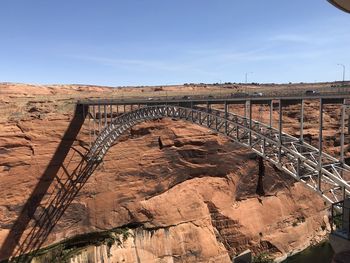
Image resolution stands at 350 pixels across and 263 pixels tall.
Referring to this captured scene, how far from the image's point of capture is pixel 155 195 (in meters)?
38.1

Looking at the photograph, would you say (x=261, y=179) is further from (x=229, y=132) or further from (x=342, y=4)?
(x=342, y=4)

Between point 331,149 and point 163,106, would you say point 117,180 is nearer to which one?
point 163,106

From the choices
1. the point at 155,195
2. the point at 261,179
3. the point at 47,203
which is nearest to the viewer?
the point at 47,203

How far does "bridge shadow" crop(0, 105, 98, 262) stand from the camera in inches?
1271

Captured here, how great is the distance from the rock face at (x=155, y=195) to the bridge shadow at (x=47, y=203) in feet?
0.37

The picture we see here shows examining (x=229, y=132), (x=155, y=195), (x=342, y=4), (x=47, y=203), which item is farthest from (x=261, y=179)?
(x=342, y=4)

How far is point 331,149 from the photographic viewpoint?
154 feet

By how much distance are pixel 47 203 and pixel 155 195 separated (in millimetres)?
9733

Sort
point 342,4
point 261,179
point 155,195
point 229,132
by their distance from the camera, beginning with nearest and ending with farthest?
point 342,4 < point 229,132 < point 155,195 < point 261,179

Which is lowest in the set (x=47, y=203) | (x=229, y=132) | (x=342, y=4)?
(x=47, y=203)

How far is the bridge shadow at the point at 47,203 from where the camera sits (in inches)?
1271

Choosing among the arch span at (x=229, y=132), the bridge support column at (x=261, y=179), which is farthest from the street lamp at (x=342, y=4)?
the bridge support column at (x=261, y=179)

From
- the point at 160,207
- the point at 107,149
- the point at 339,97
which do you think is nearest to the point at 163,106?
the point at 107,149

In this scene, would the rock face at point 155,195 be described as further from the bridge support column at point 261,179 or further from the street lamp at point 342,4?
the street lamp at point 342,4
